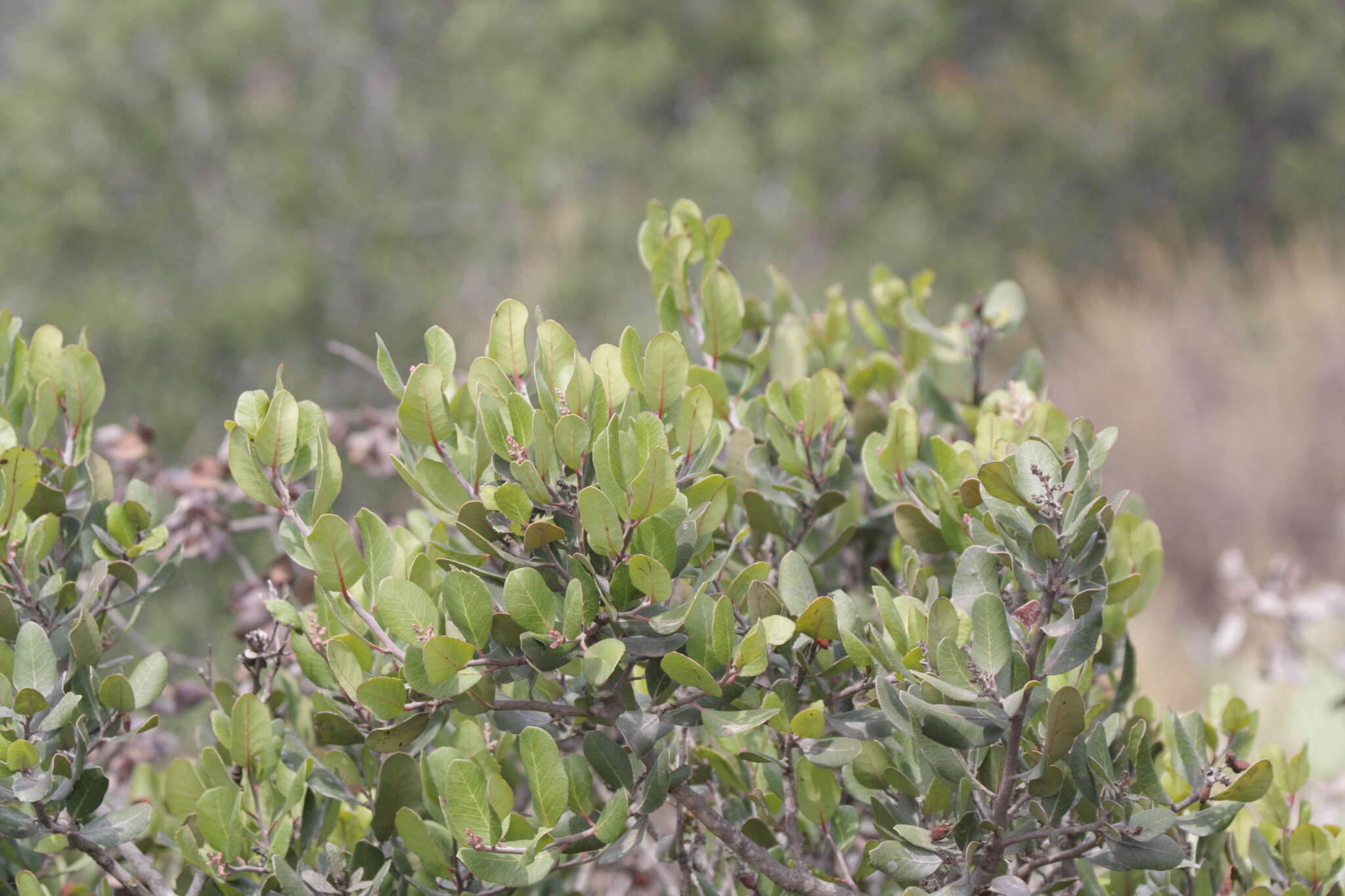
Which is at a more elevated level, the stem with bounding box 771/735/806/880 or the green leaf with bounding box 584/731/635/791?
the stem with bounding box 771/735/806/880

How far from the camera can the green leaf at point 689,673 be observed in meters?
0.56

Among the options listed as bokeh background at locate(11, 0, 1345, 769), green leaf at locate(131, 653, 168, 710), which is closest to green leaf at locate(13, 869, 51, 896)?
green leaf at locate(131, 653, 168, 710)

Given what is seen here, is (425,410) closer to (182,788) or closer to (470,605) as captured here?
(470,605)

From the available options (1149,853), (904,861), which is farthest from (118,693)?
(1149,853)

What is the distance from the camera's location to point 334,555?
574 mm

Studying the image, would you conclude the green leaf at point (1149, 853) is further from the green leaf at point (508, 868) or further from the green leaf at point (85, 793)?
the green leaf at point (85, 793)

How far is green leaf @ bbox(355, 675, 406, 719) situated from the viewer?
55 cm

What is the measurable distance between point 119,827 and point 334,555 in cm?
21

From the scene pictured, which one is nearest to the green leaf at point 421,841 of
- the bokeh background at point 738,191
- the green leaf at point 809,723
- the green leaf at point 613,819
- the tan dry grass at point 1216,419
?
the green leaf at point 613,819

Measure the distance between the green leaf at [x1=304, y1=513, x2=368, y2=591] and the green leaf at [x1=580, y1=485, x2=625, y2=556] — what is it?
0.39 feet

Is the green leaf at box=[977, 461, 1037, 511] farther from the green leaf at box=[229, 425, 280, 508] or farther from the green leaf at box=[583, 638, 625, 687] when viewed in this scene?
the green leaf at box=[229, 425, 280, 508]

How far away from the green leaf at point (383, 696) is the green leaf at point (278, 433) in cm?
14

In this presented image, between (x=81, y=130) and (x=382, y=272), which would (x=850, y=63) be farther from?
(x=81, y=130)

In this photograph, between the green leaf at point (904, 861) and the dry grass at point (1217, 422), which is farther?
the dry grass at point (1217, 422)
